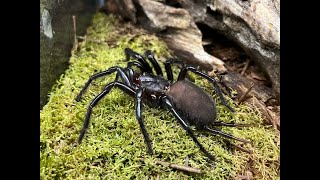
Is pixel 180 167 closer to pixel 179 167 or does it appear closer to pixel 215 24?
pixel 179 167

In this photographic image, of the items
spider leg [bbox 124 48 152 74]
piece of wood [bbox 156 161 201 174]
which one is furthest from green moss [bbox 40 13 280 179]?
spider leg [bbox 124 48 152 74]

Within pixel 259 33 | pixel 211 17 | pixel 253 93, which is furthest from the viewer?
pixel 211 17

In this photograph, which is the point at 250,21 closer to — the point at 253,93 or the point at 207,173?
the point at 253,93

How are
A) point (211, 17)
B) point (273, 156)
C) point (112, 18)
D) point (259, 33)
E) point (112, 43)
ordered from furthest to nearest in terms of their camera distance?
point (112, 18), point (112, 43), point (211, 17), point (259, 33), point (273, 156)

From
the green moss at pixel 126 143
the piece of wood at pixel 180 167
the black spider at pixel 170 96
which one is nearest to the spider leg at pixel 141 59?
the black spider at pixel 170 96

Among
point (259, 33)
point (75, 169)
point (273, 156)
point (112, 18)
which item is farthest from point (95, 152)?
point (112, 18)

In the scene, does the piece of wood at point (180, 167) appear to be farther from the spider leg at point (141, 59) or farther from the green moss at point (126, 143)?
the spider leg at point (141, 59)

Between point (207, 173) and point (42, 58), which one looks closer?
point (207, 173)
